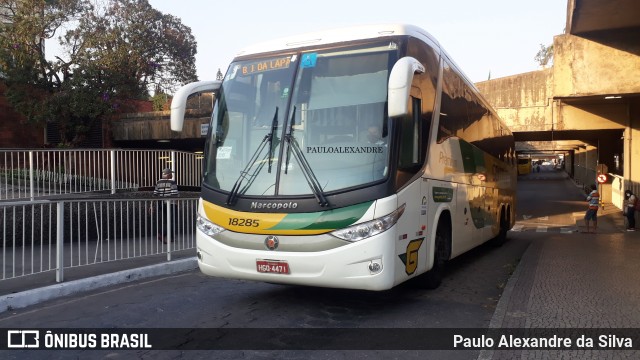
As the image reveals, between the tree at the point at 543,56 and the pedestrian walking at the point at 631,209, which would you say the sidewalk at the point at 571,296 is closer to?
the pedestrian walking at the point at 631,209

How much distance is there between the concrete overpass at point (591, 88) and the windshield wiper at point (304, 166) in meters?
10.7

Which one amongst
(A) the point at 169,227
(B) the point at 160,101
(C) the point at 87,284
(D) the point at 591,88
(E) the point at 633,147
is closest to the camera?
(C) the point at 87,284

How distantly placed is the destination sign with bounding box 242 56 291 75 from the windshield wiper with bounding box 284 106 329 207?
0.63 meters

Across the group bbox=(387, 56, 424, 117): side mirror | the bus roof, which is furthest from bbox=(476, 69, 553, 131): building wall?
bbox=(387, 56, 424, 117): side mirror

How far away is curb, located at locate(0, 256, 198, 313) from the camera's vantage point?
6.16 metres

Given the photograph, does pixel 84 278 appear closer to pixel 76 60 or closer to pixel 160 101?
pixel 76 60

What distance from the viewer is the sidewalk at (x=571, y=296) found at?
16.3 ft

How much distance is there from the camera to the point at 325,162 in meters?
5.41

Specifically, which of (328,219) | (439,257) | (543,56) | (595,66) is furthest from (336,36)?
(543,56)

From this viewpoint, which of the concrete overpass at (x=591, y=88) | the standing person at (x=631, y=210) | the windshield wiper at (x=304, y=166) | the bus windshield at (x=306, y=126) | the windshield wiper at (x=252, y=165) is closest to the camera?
the windshield wiper at (x=304, y=166)

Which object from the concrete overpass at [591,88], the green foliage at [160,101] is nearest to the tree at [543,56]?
the concrete overpass at [591,88]

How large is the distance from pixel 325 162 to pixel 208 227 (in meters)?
1.62

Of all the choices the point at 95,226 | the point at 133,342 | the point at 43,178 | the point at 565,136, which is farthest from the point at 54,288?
the point at 565,136

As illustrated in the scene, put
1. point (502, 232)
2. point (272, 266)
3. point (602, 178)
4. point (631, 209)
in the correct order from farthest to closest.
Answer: point (602, 178) → point (631, 209) → point (502, 232) → point (272, 266)
